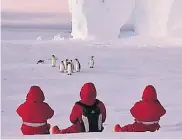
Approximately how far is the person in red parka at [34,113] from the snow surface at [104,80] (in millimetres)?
223

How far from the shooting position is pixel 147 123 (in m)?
2.66

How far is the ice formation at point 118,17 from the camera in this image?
1820 centimetres

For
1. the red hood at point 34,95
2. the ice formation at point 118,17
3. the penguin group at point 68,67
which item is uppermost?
the ice formation at point 118,17

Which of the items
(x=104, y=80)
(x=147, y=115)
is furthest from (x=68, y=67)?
(x=147, y=115)

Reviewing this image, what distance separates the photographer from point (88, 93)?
103 inches

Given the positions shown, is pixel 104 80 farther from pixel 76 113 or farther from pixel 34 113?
pixel 34 113

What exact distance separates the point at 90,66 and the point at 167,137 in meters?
7.59

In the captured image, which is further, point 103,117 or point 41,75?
point 41,75

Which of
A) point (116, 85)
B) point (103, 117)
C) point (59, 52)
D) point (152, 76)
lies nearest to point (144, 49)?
point (59, 52)

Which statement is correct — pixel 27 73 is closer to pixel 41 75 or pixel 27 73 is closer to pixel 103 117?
pixel 41 75

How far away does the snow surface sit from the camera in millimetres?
4355

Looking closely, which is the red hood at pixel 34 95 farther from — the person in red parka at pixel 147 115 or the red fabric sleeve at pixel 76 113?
the person in red parka at pixel 147 115

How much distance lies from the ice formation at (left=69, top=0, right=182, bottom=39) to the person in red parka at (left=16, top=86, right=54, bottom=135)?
15.5 metres

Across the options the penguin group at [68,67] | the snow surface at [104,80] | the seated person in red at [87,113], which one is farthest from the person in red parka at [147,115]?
the penguin group at [68,67]
